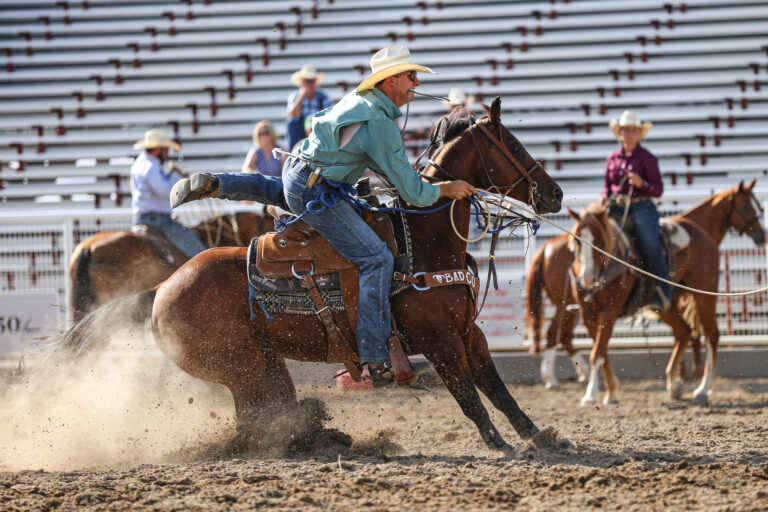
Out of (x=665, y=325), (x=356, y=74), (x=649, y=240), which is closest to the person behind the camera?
(x=649, y=240)

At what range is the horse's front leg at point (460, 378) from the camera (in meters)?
4.78

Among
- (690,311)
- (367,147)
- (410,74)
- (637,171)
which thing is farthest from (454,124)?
(690,311)

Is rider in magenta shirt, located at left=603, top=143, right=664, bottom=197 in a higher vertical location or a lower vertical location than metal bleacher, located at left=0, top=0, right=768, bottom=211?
lower

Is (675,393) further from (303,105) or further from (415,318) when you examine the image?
(303,105)

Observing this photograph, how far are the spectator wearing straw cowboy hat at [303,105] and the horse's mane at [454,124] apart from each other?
15.5ft

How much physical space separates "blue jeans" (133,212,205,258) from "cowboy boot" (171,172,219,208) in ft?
11.5

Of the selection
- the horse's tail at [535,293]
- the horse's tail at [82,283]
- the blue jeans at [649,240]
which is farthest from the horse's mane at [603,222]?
the horse's tail at [82,283]

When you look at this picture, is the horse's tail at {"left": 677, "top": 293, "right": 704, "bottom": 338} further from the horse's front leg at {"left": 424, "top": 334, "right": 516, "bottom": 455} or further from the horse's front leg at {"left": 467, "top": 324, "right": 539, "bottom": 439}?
the horse's front leg at {"left": 424, "top": 334, "right": 516, "bottom": 455}

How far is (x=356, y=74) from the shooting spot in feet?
47.9

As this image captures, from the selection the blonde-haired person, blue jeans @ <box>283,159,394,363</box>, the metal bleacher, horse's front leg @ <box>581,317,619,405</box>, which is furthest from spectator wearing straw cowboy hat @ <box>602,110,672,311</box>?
the metal bleacher

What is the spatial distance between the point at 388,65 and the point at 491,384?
1810mm

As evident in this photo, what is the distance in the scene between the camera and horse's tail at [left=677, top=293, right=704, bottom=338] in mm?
8664

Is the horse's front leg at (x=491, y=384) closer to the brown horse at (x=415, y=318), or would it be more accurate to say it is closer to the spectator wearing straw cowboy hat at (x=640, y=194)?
the brown horse at (x=415, y=318)

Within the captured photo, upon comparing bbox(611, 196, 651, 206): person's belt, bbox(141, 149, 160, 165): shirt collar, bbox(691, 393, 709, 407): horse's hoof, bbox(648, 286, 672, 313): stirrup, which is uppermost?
bbox(141, 149, 160, 165): shirt collar
